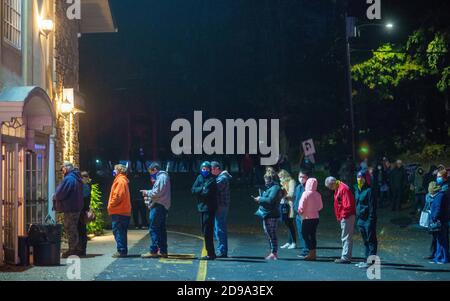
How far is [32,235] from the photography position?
1301 cm

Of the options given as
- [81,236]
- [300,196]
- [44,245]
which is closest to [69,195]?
[81,236]

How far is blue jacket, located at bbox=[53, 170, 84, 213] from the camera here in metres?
13.9

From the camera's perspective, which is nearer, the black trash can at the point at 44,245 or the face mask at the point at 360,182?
the black trash can at the point at 44,245

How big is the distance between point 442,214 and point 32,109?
828cm

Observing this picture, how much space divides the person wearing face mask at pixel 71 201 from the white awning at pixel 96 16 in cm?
873

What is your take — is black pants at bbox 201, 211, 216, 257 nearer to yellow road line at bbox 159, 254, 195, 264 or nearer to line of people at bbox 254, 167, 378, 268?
yellow road line at bbox 159, 254, 195, 264

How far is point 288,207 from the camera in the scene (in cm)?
1623

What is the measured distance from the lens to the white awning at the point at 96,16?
21.6 metres

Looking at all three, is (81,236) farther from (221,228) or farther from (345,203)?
(345,203)

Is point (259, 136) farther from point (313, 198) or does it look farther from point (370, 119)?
point (313, 198)

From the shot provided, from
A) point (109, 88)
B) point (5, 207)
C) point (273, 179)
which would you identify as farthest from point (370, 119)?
point (5, 207)

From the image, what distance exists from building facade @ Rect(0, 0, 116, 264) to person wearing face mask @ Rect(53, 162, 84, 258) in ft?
2.52

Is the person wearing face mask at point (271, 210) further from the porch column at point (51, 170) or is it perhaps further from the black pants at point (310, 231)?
the porch column at point (51, 170)

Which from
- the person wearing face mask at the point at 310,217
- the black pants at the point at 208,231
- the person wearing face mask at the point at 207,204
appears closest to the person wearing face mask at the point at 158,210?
the person wearing face mask at the point at 207,204
